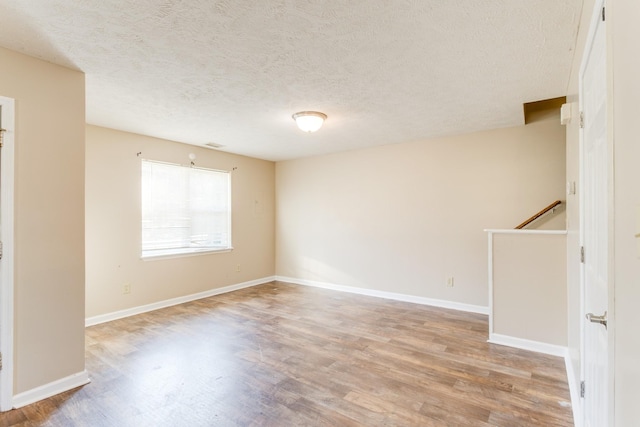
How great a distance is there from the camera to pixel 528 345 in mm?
2916

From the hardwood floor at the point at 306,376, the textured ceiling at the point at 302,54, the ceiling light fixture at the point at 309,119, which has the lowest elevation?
the hardwood floor at the point at 306,376

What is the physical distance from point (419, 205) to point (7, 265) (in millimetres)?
4303

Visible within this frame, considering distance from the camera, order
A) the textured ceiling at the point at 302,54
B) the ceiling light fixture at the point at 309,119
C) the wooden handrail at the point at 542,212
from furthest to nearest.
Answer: the wooden handrail at the point at 542,212 < the ceiling light fixture at the point at 309,119 < the textured ceiling at the point at 302,54

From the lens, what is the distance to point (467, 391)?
2221mm

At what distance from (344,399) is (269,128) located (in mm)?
2995

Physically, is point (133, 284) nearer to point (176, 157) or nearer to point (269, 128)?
point (176, 157)

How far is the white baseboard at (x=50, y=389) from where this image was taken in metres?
2.06

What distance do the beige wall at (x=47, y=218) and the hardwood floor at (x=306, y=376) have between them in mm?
327

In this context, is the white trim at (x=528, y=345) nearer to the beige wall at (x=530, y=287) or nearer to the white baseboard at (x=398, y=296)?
the beige wall at (x=530, y=287)

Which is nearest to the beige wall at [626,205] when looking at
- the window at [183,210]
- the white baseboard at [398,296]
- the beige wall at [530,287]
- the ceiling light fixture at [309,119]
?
the beige wall at [530,287]

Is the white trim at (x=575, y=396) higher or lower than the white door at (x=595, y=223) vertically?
lower

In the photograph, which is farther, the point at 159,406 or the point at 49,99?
the point at 49,99

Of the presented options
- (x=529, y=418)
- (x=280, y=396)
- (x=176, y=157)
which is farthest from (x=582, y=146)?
(x=176, y=157)

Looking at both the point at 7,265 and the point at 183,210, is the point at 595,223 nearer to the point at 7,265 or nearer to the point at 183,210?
the point at 7,265
